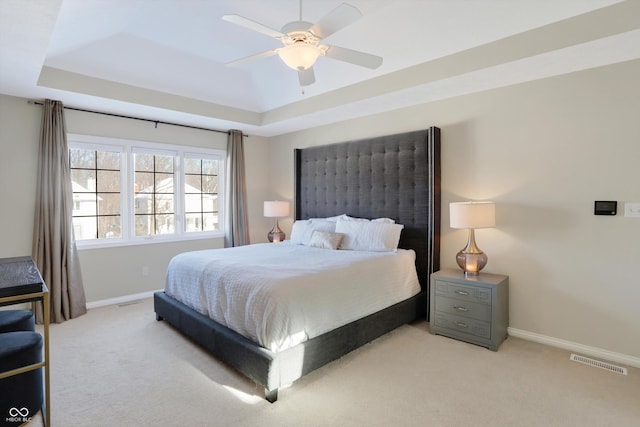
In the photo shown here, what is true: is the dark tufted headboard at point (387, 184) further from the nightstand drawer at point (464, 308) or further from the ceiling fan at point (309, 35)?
the ceiling fan at point (309, 35)

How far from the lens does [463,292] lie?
308 centimetres

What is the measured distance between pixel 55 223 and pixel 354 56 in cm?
365

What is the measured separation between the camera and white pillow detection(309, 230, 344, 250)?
3946mm

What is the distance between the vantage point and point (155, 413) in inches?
81.1

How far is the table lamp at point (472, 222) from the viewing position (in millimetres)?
3021

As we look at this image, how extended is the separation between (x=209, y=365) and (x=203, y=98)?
131 inches

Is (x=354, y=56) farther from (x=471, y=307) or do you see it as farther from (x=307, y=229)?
(x=307, y=229)

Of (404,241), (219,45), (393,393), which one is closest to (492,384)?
(393,393)

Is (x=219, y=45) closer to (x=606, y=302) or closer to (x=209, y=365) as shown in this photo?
(x=209, y=365)

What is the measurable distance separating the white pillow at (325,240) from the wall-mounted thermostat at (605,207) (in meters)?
2.42

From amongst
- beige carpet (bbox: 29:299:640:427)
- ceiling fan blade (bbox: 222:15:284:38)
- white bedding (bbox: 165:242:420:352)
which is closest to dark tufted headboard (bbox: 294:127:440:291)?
white bedding (bbox: 165:242:420:352)

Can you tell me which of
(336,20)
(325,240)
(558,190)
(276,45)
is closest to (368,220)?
(325,240)

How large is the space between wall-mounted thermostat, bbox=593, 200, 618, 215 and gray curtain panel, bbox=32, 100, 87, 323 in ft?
17.4

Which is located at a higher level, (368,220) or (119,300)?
(368,220)
